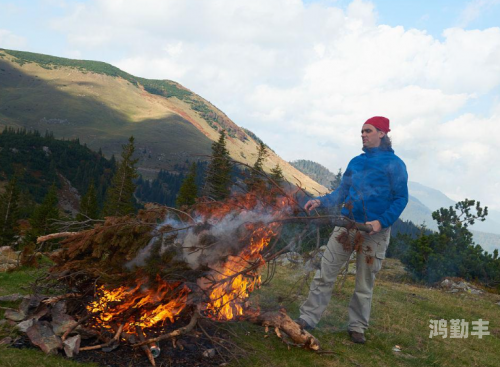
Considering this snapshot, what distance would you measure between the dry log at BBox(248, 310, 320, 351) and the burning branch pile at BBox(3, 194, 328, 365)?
0.04ft

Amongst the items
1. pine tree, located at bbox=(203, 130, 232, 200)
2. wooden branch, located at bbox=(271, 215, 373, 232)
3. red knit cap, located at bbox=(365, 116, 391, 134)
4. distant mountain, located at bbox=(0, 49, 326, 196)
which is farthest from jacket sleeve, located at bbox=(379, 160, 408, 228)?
distant mountain, located at bbox=(0, 49, 326, 196)

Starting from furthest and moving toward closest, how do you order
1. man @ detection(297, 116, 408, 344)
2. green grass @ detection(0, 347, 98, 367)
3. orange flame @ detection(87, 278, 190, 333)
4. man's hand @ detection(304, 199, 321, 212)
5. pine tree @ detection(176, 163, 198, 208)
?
pine tree @ detection(176, 163, 198, 208) → man's hand @ detection(304, 199, 321, 212) → man @ detection(297, 116, 408, 344) → orange flame @ detection(87, 278, 190, 333) → green grass @ detection(0, 347, 98, 367)

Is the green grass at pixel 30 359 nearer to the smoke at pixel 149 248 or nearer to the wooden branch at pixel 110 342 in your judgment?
the wooden branch at pixel 110 342

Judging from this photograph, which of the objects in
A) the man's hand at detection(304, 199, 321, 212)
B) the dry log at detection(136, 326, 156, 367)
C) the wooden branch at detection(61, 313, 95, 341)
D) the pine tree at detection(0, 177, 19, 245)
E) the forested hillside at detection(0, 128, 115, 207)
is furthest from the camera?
the forested hillside at detection(0, 128, 115, 207)

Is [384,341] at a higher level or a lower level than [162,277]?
lower

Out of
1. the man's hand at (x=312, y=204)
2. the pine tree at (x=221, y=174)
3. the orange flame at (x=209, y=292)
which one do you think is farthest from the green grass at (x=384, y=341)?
the pine tree at (x=221, y=174)

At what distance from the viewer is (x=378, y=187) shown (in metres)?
4.72

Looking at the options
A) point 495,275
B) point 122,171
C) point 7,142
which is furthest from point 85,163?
point 495,275

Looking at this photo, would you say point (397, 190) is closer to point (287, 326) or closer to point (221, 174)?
point (287, 326)

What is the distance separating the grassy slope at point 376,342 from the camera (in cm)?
411

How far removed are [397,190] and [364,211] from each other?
0.59 meters

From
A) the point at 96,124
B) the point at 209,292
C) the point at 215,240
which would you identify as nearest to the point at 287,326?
the point at 209,292

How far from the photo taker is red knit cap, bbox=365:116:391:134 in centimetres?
490

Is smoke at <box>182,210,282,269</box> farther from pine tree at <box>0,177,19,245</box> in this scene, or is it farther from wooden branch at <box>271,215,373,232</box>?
Result: pine tree at <box>0,177,19,245</box>
